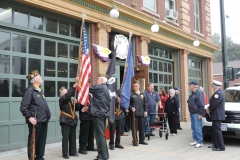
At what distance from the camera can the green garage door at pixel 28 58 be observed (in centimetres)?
667

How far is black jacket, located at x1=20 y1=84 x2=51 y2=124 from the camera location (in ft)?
16.9

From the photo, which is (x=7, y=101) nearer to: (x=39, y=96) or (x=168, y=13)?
(x=39, y=96)

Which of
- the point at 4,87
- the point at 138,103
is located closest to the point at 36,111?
the point at 4,87

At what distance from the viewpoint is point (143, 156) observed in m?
6.29

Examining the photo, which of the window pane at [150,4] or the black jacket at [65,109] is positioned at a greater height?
the window pane at [150,4]

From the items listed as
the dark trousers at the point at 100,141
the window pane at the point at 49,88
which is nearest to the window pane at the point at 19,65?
the window pane at the point at 49,88

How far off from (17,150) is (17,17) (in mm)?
3723

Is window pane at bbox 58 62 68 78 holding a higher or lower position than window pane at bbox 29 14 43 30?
lower

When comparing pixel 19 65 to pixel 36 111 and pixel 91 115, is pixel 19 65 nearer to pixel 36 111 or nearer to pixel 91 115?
pixel 36 111

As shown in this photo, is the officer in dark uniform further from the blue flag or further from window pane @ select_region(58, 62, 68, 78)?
window pane @ select_region(58, 62, 68, 78)

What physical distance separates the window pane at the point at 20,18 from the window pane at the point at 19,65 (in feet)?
3.35

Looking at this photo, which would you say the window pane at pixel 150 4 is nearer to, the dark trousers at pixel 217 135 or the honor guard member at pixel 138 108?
the honor guard member at pixel 138 108

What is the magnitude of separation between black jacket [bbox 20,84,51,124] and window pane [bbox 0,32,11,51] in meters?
2.09

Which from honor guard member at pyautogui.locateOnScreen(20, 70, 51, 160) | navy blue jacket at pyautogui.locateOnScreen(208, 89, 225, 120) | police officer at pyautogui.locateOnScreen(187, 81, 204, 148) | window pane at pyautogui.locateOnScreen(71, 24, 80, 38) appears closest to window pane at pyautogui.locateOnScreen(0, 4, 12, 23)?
window pane at pyautogui.locateOnScreen(71, 24, 80, 38)
